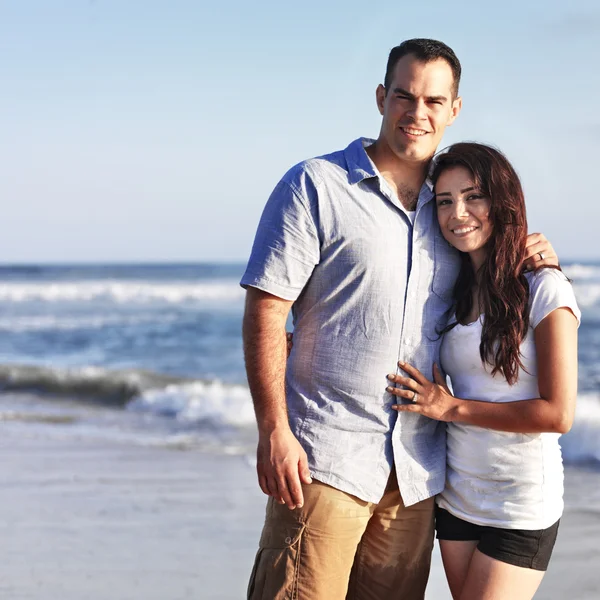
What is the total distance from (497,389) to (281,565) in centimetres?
92

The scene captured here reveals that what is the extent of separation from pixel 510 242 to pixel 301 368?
827mm

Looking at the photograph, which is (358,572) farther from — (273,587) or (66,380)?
(66,380)

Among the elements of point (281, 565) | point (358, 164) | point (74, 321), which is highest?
point (358, 164)

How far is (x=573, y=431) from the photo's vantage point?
7633mm

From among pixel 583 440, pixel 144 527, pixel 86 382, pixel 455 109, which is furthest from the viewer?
pixel 86 382

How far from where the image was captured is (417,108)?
275 centimetres

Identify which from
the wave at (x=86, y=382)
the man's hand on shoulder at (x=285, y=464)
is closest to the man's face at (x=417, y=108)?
the man's hand on shoulder at (x=285, y=464)

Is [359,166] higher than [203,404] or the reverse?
higher

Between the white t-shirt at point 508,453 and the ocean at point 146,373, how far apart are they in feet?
15.0

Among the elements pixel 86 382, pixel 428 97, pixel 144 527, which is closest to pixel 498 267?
pixel 428 97

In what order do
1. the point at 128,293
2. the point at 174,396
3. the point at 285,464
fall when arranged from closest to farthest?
the point at 285,464
the point at 174,396
the point at 128,293

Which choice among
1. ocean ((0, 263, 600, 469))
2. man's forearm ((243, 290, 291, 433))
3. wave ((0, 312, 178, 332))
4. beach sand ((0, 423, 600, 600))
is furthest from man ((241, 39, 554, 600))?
wave ((0, 312, 178, 332))

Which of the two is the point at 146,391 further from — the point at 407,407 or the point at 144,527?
the point at 407,407

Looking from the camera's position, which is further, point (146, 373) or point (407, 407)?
point (146, 373)
